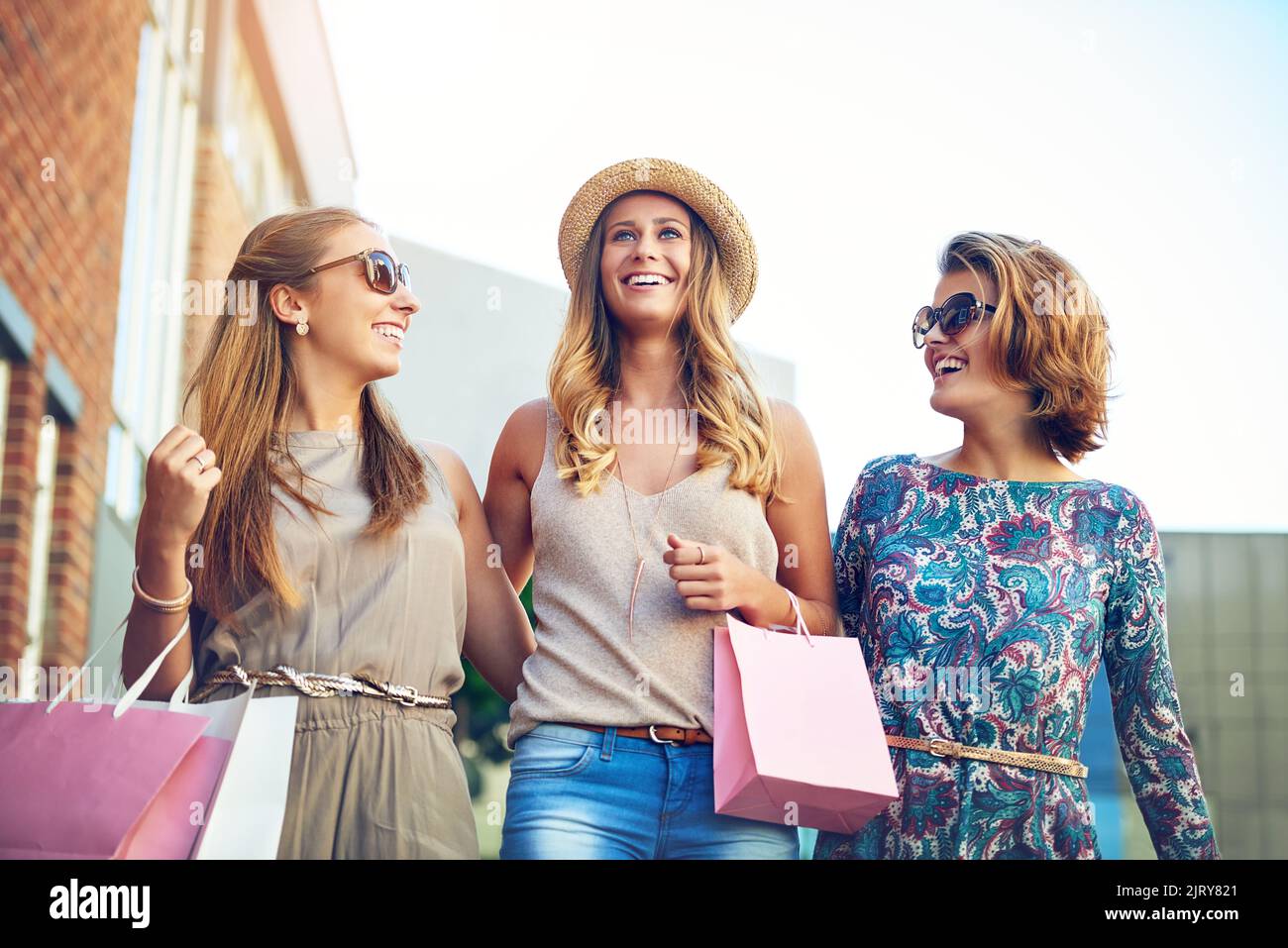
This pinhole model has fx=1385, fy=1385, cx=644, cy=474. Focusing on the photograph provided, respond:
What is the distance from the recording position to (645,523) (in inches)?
100

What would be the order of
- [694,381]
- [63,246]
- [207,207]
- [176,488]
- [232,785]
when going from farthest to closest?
[207,207] → [63,246] → [694,381] → [176,488] → [232,785]


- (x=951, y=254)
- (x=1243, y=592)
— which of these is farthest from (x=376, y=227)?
(x=1243, y=592)

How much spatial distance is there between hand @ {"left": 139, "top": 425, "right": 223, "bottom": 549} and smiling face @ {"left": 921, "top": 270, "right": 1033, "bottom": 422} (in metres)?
1.40

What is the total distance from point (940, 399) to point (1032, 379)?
0.19m

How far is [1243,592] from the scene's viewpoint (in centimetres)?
1227

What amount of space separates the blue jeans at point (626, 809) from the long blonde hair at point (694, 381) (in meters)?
0.50

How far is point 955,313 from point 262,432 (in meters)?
1.38

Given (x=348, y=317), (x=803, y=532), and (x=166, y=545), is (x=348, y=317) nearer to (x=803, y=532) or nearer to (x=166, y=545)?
(x=166, y=545)

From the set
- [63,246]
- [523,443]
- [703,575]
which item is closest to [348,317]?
[523,443]
